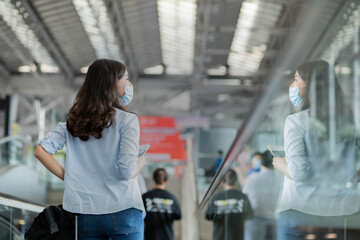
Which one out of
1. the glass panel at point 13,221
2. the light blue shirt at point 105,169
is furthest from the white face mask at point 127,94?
the glass panel at point 13,221

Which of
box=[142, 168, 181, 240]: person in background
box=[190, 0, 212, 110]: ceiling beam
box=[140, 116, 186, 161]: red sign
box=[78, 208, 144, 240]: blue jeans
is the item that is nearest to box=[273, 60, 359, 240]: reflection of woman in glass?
box=[78, 208, 144, 240]: blue jeans

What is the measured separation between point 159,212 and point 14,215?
1791 mm

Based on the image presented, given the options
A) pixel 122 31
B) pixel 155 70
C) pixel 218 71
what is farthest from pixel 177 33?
pixel 155 70

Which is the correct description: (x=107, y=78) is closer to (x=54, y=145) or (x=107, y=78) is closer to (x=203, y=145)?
(x=54, y=145)

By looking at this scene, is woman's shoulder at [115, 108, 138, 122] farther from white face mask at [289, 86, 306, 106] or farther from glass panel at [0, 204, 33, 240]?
glass panel at [0, 204, 33, 240]

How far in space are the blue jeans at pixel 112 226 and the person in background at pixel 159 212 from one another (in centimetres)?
307

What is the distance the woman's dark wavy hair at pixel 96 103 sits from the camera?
93.5 inches

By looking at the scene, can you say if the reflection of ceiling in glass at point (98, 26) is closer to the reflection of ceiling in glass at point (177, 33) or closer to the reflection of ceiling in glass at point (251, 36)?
the reflection of ceiling in glass at point (177, 33)

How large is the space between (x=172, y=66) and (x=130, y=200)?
20.8m

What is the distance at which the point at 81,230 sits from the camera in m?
2.33

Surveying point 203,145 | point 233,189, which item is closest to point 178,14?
point 203,145

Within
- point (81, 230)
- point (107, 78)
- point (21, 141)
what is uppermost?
point (21, 141)

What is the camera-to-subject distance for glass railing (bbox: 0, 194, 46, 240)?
372 cm

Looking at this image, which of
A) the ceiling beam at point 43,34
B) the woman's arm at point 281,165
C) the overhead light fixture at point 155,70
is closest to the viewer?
the woman's arm at point 281,165
